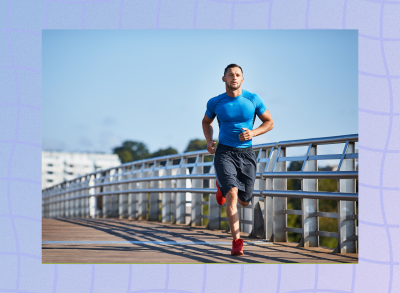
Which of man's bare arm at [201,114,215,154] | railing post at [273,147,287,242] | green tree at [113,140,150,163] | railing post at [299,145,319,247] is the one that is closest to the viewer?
man's bare arm at [201,114,215,154]

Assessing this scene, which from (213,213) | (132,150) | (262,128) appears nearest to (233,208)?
(262,128)

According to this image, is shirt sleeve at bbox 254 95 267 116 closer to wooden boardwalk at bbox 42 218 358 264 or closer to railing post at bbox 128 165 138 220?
wooden boardwalk at bbox 42 218 358 264

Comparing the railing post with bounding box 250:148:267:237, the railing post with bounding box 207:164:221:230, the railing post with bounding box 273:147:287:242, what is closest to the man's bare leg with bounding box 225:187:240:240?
the railing post with bounding box 273:147:287:242

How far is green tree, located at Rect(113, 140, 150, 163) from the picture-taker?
9700 centimetres

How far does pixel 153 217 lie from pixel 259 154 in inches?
173

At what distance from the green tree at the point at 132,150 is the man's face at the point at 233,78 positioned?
9151cm

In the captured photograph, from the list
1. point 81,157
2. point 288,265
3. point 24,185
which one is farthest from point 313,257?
Result: point 81,157

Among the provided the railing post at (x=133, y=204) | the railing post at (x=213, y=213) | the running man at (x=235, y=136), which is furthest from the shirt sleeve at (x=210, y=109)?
the railing post at (x=133, y=204)

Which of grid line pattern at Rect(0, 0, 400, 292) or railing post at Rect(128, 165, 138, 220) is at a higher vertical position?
grid line pattern at Rect(0, 0, 400, 292)

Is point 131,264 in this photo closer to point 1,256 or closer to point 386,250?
point 1,256

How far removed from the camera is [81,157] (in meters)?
49.8

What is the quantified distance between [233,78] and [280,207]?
6.99 ft

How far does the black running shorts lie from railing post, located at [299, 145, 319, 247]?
1.02 m

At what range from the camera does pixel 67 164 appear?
40469 mm
